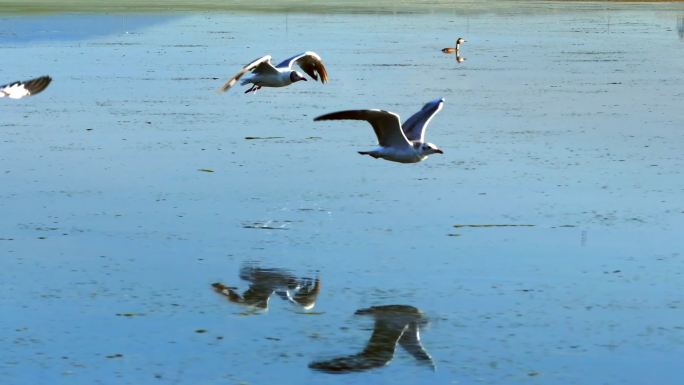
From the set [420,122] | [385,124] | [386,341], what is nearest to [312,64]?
[420,122]

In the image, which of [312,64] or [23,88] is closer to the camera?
[23,88]

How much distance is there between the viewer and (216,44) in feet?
113

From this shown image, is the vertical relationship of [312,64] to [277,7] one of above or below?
above

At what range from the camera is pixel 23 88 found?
1417cm

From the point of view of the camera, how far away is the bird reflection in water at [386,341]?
300 inches

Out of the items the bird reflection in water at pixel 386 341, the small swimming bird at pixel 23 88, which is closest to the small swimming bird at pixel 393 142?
the bird reflection in water at pixel 386 341

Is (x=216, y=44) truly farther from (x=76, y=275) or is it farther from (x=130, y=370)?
(x=130, y=370)

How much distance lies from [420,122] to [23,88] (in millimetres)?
4106

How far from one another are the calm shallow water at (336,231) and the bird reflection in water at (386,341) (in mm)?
70

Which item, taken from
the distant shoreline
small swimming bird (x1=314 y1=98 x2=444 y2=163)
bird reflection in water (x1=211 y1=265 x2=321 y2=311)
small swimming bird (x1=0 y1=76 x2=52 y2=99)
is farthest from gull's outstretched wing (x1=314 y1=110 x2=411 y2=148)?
the distant shoreline

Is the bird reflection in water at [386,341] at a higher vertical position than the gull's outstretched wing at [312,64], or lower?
lower

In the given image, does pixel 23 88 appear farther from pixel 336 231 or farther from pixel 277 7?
pixel 277 7

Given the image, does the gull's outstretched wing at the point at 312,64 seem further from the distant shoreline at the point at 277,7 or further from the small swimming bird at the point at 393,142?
the distant shoreline at the point at 277,7

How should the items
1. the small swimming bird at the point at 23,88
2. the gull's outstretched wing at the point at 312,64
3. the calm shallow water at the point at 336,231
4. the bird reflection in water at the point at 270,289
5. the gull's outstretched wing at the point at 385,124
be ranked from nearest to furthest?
the calm shallow water at the point at 336,231 < the bird reflection in water at the point at 270,289 < the gull's outstretched wing at the point at 385,124 < the small swimming bird at the point at 23,88 < the gull's outstretched wing at the point at 312,64
